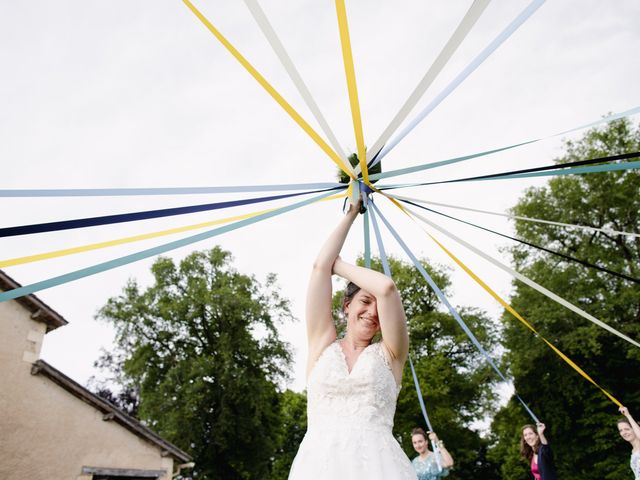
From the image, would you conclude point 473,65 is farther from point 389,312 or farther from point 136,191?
point 136,191

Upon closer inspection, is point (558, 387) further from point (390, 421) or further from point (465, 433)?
point (390, 421)

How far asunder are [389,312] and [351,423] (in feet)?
1.40

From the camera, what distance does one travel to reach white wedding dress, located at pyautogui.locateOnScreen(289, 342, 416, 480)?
5.44 feet

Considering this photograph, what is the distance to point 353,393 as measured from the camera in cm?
184

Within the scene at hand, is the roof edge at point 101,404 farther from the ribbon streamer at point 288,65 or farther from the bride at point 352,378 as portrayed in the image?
the bride at point 352,378

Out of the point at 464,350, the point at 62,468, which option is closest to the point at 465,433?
the point at 464,350

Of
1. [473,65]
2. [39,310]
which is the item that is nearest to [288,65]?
[473,65]

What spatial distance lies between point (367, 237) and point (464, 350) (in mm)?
18099

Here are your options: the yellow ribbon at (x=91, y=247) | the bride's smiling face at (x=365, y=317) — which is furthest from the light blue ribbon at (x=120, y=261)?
the bride's smiling face at (x=365, y=317)

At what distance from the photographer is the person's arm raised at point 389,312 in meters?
1.88

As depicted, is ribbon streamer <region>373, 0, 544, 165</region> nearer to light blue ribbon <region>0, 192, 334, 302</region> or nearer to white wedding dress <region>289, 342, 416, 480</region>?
Answer: light blue ribbon <region>0, 192, 334, 302</region>

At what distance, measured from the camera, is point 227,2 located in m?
3.11

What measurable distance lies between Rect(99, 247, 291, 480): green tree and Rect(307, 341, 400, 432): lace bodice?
671 inches

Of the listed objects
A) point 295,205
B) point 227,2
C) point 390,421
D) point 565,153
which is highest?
point 565,153
